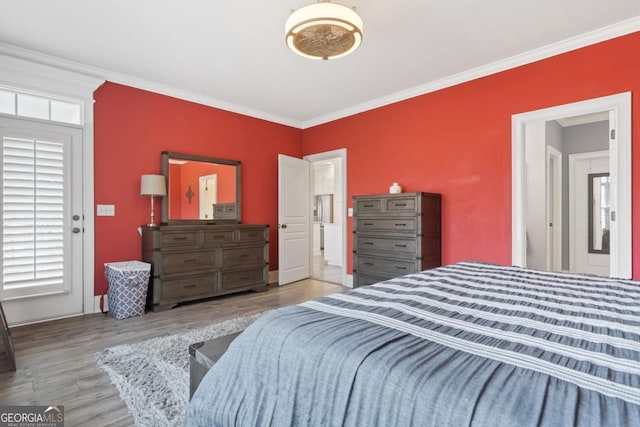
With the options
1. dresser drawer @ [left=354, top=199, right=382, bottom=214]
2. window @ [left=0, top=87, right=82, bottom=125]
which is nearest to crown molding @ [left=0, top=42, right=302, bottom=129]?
window @ [left=0, top=87, right=82, bottom=125]

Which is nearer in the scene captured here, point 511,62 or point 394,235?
point 511,62

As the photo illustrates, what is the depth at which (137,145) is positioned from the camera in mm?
3814

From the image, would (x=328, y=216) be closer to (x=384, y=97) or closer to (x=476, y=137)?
(x=384, y=97)

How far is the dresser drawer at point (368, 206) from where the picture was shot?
393 centimetres

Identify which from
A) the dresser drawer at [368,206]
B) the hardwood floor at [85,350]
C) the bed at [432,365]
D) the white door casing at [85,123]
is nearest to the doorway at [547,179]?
the dresser drawer at [368,206]

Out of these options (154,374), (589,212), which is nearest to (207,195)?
(154,374)

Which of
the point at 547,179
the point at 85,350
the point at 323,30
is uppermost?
the point at 323,30

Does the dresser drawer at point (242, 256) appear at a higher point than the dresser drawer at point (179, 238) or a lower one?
lower

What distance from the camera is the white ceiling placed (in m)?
2.47

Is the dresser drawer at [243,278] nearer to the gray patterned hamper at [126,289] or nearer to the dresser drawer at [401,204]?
the gray patterned hamper at [126,289]

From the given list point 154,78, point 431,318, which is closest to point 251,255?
point 154,78

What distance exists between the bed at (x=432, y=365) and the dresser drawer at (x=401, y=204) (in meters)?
2.31

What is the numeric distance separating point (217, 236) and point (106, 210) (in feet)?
3.96

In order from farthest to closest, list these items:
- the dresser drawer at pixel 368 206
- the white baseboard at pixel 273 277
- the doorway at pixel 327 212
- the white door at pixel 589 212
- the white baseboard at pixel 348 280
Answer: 1. the doorway at pixel 327 212
2. the white door at pixel 589 212
3. the white baseboard at pixel 273 277
4. the white baseboard at pixel 348 280
5. the dresser drawer at pixel 368 206
